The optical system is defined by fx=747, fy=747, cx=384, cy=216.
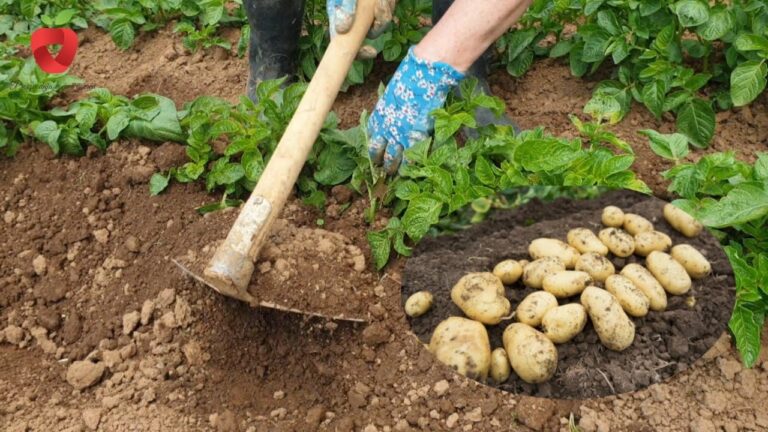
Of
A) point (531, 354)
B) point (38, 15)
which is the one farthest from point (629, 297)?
point (38, 15)

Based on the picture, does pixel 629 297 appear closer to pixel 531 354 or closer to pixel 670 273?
pixel 670 273

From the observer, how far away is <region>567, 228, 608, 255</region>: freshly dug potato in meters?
2.00

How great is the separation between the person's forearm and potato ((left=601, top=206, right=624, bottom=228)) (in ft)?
2.22

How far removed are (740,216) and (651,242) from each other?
229 millimetres

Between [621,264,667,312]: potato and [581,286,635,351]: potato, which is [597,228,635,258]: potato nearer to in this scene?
[621,264,667,312]: potato

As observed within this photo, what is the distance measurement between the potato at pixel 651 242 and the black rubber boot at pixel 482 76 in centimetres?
74

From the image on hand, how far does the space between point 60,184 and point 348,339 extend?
123cm

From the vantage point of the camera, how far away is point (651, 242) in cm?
199

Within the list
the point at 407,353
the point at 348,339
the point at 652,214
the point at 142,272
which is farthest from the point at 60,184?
the point at 652,214

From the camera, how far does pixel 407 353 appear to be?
204 centimetres

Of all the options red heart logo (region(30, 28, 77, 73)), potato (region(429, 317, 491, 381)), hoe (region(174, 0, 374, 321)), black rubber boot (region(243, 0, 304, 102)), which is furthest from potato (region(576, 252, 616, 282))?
red heart logo (region(30, 28, 77, 73))

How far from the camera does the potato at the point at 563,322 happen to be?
6.05ft

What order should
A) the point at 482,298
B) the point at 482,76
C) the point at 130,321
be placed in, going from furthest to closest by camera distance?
1. the point at 482,76
2. the point at 130,321
3. the point at 482,298

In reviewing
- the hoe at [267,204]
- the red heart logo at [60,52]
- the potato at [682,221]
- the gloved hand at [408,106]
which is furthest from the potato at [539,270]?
the red heart logo at [60,52]
